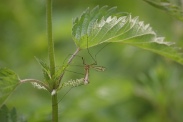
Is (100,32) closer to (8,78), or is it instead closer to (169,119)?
(8,78)

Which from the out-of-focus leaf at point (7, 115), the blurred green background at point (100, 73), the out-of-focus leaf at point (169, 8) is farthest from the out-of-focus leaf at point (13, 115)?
the blurred green background at point (100, 73)

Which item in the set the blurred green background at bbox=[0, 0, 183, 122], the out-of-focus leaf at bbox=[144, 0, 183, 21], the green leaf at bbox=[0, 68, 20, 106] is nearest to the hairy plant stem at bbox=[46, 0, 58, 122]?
the green leaf at bbox=[0, 68, 20, 106]

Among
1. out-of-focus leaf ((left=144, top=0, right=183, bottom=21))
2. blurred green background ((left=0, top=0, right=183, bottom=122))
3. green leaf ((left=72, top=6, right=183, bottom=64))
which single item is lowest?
blurred green background ((left=0, top=0, right=183, bottom=122))

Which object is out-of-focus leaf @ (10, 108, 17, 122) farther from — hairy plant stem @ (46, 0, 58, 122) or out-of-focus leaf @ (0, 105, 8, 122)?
hairy plant stem @ (46, 0, 58, 122)

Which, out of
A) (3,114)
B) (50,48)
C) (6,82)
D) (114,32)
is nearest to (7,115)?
(3,114)

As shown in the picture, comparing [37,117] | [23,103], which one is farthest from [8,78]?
[23,103]
